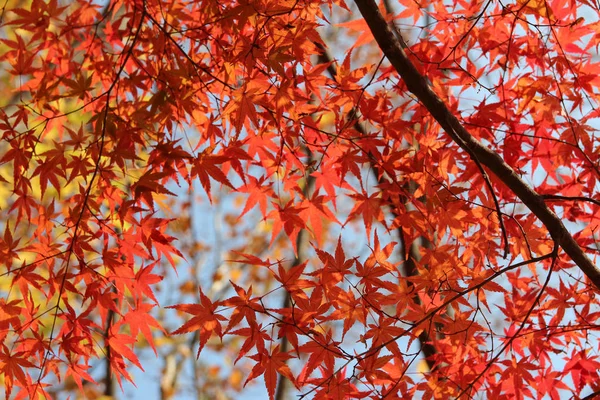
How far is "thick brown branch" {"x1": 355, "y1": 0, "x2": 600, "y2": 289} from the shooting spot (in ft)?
4.72

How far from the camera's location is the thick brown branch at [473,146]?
1438mm

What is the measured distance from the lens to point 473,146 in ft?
4.90

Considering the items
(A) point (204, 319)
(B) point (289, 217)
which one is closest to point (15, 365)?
(A) point (204, 319)

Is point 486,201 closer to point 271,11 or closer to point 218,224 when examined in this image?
point 271,11

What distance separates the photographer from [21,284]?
1.72 metres

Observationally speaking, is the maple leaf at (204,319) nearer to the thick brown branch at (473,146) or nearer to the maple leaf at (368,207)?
the maple leaf at (368,207)

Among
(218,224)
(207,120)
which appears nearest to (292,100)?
(207,120)

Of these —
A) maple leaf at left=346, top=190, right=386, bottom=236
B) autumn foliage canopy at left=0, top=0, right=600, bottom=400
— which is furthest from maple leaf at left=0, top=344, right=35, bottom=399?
maple leaf at left=346, top=190, right=386, bottom=236

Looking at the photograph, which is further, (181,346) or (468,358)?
(181,346)

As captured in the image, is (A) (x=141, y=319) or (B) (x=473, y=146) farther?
(A) (x=141, y=319)

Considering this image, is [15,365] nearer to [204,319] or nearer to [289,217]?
[204,319]

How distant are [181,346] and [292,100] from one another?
5661mm

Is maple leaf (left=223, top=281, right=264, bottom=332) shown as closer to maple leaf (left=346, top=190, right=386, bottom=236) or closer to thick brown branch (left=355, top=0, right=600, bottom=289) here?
maple leaf (left=346, top=190, right=386, bottom=236)

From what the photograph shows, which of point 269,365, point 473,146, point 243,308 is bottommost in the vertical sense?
point 269,365
